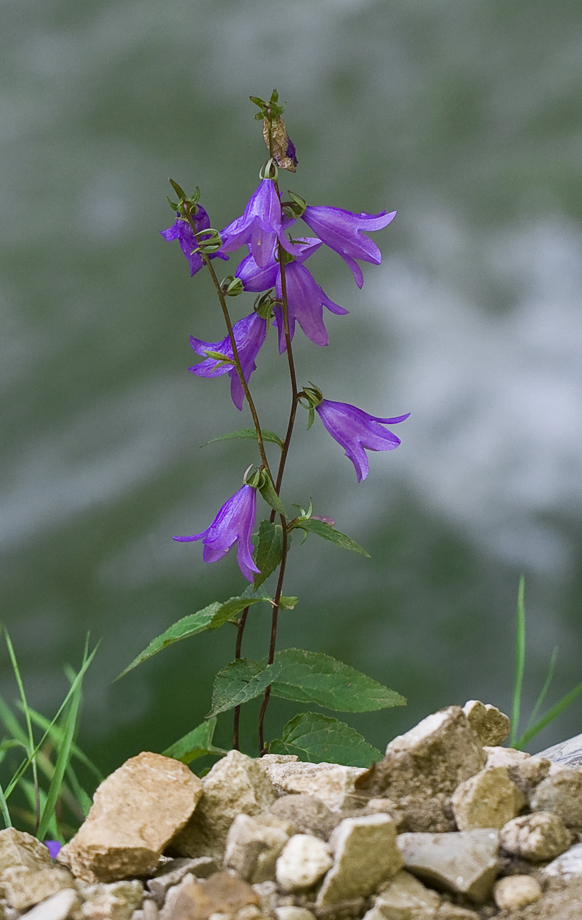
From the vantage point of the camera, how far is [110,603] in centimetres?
118

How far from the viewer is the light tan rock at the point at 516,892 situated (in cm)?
34

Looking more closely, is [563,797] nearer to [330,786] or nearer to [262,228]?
[330,786]

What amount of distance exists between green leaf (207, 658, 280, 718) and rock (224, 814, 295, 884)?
0.69ft

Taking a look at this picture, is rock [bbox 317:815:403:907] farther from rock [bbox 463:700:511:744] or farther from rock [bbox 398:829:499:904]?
rock [bbox 463:700:511:744]

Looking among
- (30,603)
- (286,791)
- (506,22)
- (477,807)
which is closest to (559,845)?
(477,807)

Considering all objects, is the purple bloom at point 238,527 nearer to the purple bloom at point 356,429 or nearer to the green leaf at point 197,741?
the purple bloom at point 356,429

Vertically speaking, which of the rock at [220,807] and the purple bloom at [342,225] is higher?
the purple bloom at [342,225]

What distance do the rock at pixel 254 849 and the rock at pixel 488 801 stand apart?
8 cm

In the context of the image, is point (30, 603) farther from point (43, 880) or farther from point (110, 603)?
point (43, 880)

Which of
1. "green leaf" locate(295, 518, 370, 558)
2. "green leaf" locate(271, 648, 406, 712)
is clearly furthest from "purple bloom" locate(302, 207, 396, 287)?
"green leaf" locate(271, 648, 406, 712)

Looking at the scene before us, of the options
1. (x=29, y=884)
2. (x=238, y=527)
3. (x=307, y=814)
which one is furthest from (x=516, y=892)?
(x=238, y=527)

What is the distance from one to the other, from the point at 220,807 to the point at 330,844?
0.09 metres

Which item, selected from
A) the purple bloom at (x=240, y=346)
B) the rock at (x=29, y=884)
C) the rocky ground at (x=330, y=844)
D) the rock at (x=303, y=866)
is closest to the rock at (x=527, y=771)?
the rocky ground at (x=330, y=844)

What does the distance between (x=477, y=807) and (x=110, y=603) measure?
867mm
